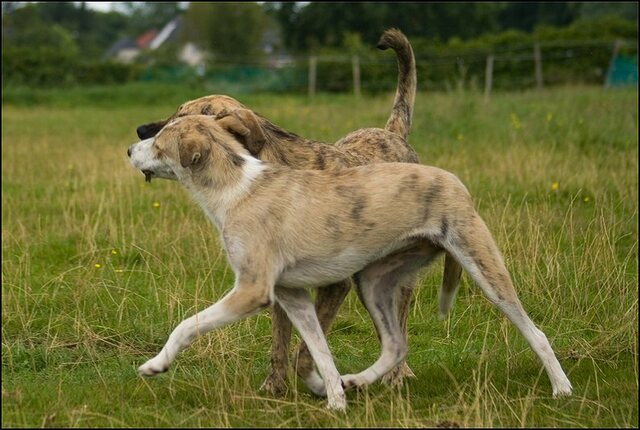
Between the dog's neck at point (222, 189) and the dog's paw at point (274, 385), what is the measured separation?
45.8 inches

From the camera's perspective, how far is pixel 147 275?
30.7 ft

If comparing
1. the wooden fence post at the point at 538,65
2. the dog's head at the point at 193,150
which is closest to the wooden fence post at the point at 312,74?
the wooden fence post at the point at 538,65

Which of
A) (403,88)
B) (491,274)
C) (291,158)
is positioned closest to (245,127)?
(291,158)

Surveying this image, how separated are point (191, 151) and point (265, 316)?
253cm

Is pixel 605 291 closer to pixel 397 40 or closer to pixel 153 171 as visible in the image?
pixel 397 40

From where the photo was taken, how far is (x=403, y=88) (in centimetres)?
901

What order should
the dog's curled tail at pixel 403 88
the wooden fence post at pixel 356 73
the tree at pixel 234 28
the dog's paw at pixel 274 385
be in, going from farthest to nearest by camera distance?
1. the tree at pixel 234 28
2. the wooden fence post at pixel 356 73
3. the dog's curled tail at pixel 403 88
4. the dog's paw at pixel 274 385

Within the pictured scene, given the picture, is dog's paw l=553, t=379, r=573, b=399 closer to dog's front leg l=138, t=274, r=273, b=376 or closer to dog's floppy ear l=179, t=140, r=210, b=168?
dog's front leg l=138, t=274, r=273, b=376

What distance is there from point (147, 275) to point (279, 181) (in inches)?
141

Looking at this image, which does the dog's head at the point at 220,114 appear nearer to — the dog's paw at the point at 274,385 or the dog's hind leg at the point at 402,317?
the dog's hind leg at the point at 402,317

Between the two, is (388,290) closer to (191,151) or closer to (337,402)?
(337,402)

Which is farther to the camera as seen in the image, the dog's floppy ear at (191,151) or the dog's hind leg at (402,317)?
the dog's hind leg at (402,317)

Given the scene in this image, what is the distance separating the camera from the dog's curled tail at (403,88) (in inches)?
344

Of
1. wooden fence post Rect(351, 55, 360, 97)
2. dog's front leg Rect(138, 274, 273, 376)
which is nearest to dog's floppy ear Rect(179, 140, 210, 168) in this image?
dog's front leg Rect(138, 274, 273, 376)
